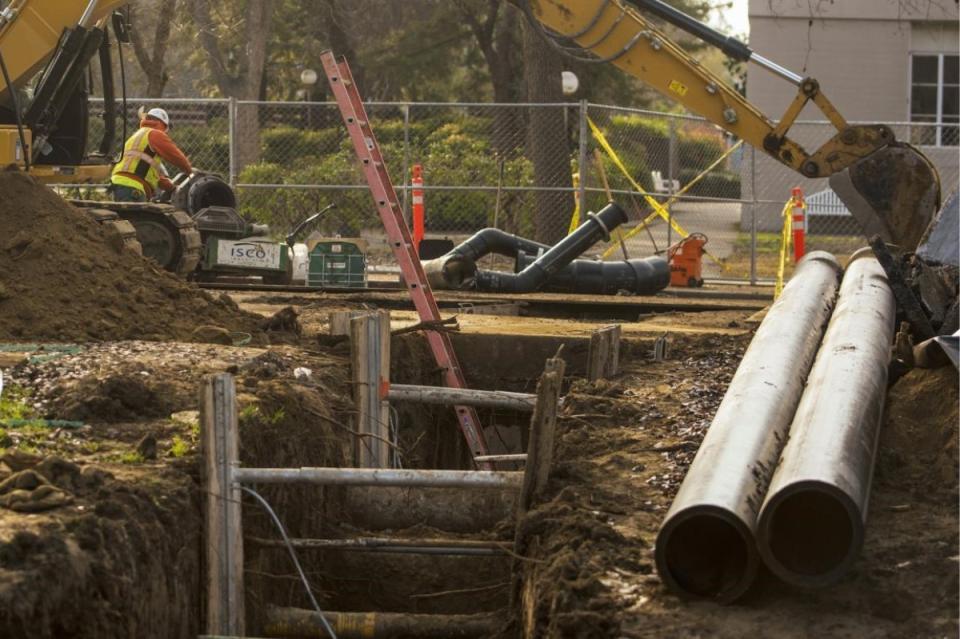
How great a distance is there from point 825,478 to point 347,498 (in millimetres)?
4268

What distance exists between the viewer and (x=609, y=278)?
18000 mm

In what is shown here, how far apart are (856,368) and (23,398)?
187 inches

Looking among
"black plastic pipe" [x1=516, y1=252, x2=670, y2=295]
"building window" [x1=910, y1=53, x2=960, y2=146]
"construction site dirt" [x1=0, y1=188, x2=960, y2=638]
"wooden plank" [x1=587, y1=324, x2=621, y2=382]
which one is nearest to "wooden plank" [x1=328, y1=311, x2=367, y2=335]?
"construction site dirt" [x1=0, y1=188, x2=960, y2=638]

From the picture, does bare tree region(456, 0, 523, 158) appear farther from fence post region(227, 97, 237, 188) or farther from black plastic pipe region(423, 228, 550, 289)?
black plastic pipe region(423, 228, 550, 289)

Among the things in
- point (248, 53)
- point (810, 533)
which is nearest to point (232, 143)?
point (248, 53)

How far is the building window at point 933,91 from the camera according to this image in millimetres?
30594

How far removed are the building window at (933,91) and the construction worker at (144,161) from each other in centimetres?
1795

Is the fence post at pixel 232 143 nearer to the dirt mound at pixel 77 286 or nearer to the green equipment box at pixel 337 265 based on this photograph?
the green equipment box at pixel 337 265

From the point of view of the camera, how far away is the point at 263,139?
30.2m

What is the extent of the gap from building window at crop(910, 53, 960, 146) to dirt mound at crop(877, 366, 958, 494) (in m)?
22.5

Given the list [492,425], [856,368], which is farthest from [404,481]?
[492,425]

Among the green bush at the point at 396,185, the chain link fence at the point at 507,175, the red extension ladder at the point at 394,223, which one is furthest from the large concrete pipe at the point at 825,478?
the green bush at the point at 396,185

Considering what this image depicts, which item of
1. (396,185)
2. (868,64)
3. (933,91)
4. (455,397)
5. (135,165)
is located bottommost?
(455,397)

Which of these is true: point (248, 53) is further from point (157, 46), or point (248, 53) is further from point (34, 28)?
point (34, 28)
